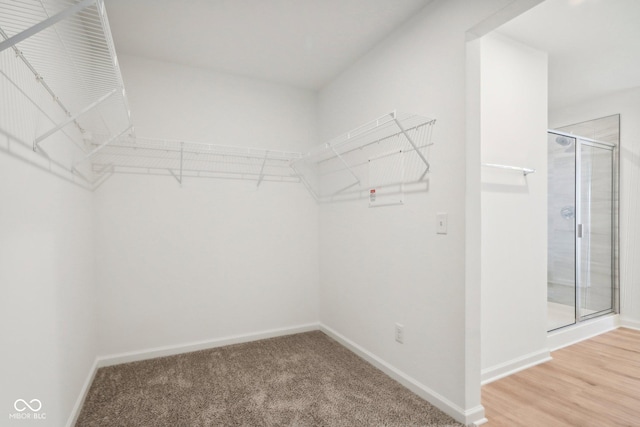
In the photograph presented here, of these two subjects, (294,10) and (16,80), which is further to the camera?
(294,10)

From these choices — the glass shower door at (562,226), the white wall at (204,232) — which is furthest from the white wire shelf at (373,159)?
the glass shower door at (562,226)

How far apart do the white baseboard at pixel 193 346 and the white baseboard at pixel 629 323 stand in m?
3.27

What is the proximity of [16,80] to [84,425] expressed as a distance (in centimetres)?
174

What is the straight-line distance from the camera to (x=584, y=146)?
3186mm

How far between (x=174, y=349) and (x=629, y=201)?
4.74m

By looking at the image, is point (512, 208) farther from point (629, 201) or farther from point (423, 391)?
point (629, 201)

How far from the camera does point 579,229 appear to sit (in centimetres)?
312

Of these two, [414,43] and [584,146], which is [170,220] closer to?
[414,43]

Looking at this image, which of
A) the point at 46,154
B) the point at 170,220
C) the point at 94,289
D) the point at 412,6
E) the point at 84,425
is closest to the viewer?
the point at 46,154

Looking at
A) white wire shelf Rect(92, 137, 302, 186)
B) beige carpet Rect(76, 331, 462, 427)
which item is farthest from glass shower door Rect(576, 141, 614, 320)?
white wire shelf Rect(92, 137, 302, 186)

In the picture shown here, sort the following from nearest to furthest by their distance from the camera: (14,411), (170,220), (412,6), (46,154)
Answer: (14,411) → (46,154) → (412,6) → (170,220)

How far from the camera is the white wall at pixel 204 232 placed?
2.44 metres

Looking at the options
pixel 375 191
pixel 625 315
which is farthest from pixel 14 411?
pixel 625 315

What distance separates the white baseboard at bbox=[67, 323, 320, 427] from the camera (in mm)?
2076
